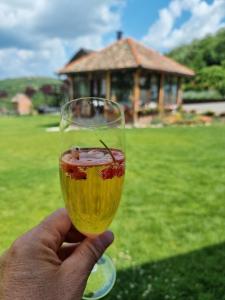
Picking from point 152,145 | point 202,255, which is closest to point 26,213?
point 202,255

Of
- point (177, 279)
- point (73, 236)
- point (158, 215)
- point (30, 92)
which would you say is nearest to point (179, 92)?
point (158, 215)

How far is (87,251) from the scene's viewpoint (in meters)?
1.41

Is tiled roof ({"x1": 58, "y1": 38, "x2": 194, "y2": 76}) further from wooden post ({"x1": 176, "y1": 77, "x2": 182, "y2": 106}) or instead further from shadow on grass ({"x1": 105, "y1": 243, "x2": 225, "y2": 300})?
shadow on grass ({"x1": 105, "y1": 243, "x2": 225, "y2": 300})

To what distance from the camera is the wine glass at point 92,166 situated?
1.33m

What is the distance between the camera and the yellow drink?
1.32m

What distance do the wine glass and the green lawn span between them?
1956 millimetres

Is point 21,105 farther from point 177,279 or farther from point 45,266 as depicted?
point 45,266

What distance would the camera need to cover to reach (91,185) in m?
1.33

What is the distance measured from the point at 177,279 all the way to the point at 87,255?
219 cm

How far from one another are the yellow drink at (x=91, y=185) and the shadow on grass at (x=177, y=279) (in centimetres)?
192

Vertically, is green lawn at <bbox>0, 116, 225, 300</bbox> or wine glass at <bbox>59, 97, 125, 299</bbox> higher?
wine glass at <bbox>59, 97, 125, 299</bbox>

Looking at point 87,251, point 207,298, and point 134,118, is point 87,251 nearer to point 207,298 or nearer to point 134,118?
point 207,298

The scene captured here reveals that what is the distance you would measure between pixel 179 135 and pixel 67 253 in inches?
467

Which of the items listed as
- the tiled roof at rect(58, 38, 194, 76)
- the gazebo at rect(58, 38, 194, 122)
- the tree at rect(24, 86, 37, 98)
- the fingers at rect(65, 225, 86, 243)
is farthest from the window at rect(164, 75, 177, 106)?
the tree at rect(24, 86, 37, 98)
